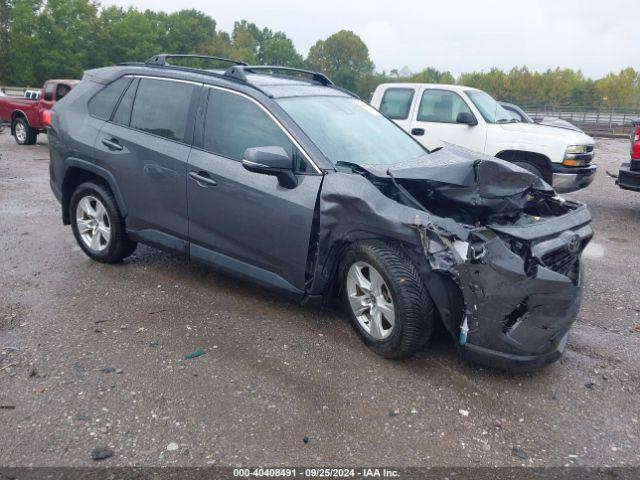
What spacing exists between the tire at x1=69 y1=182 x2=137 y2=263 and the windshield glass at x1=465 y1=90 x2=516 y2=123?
609cm

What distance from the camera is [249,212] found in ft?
13.7

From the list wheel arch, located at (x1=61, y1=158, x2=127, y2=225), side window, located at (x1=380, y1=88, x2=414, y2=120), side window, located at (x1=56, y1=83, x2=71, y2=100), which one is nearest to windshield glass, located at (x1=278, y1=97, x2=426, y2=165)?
wheel arch, located at (x1=61, y1=158, x2=127, y2=225)

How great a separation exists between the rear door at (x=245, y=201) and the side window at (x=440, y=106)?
5.60 metres

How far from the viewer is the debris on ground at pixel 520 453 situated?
292cm

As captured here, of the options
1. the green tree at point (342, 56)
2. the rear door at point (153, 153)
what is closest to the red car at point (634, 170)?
the rear door at point (153, 153)

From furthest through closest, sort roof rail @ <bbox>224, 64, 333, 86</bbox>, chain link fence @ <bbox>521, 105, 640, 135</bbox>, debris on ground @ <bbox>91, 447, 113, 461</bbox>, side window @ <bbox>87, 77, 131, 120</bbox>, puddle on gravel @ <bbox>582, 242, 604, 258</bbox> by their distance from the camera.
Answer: chain link fence @ <bbox>521, 105, 640, 135</bbox>, puddle on gravel @ <bbox>582, 242, 604, 258</bbox>, side window @ <bbox>87, 77, 131, 120</bbox>, roof rail @ <bbox>224, 64, 333, 86</bbox>, debris on ground @ <bbox>91, 447, 113, 461</bbox>

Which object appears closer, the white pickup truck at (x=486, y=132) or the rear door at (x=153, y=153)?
the rear door at (x=153, y=153)

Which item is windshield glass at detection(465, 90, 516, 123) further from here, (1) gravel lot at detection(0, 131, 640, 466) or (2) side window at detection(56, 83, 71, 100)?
(2) side window at detection(56, 83, 71, 100)

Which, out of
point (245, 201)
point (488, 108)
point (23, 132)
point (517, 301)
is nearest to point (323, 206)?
point (245, 201)

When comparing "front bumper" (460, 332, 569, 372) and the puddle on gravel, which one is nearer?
"front bumper" (460, 332, 569, 372)

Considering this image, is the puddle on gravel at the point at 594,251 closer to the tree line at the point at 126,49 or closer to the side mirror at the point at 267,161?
the side mirror at the point at 267,161

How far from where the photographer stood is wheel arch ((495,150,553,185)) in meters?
8.59

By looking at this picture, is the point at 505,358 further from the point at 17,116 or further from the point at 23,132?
the point at 17,116

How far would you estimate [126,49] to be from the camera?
68812 mm
